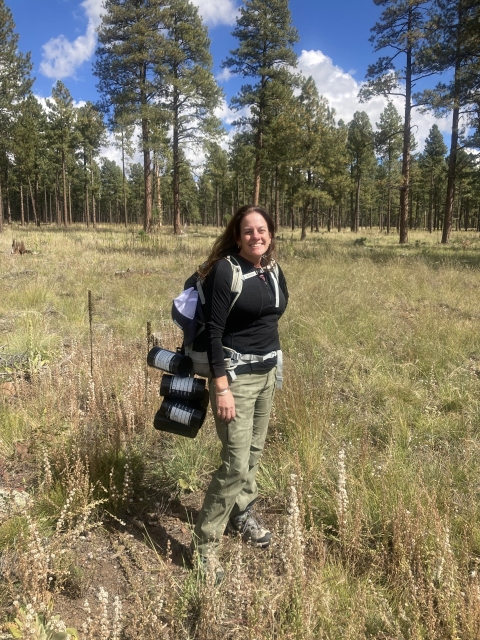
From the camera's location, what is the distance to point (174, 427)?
90.0 inches

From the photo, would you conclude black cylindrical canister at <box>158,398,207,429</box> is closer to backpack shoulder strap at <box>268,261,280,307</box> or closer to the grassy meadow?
the grassy meadow

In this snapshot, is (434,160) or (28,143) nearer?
(28,143)

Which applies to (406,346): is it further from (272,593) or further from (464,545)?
(272,593)

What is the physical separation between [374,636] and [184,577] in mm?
945

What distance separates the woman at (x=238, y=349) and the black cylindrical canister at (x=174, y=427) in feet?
0.51

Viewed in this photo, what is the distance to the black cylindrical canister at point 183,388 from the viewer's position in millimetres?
2242

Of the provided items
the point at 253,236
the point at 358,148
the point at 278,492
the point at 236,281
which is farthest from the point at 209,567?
the point at 358,148

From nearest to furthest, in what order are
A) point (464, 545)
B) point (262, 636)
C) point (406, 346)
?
point (262, 636) < point (464, 545) < point (406, 346)

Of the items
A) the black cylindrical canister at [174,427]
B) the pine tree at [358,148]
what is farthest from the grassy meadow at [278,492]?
the pine tree at [358,148]

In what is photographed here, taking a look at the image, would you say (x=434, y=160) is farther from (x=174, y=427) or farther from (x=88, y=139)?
(x=174, y=427)

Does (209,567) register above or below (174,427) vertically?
below

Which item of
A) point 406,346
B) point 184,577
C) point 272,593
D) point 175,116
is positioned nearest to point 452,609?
point 272,593

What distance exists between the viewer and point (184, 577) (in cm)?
213

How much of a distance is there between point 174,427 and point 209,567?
29.4 inches
